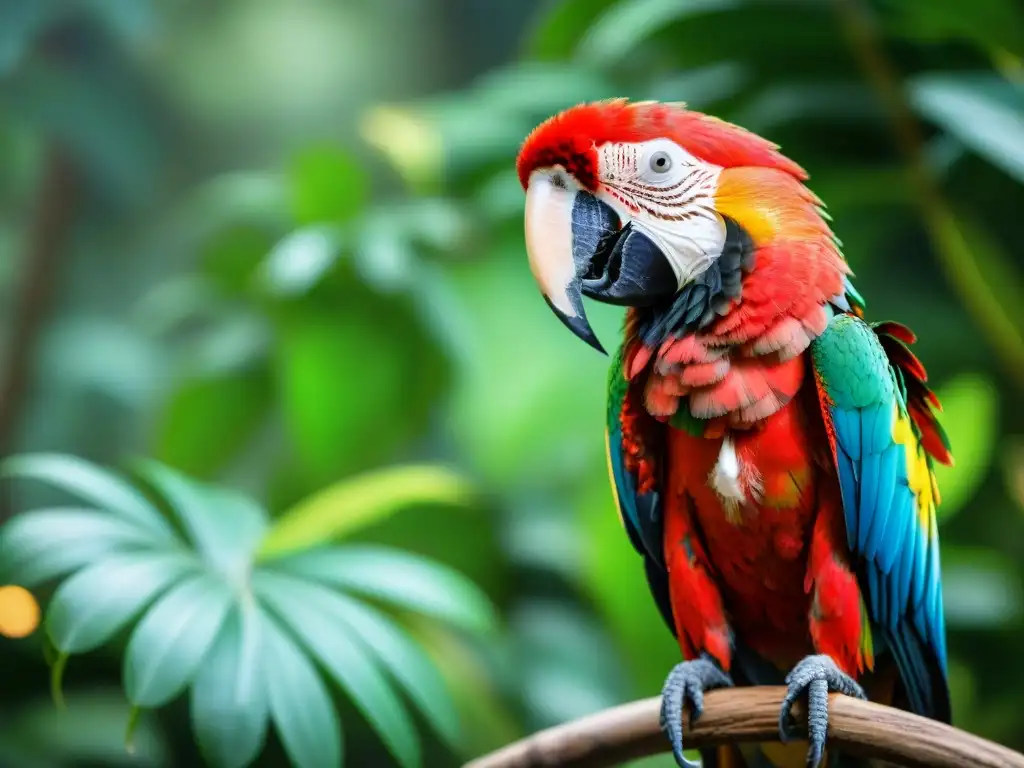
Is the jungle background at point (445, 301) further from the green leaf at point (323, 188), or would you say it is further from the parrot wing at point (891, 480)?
the parrot wing at point (891, 480)

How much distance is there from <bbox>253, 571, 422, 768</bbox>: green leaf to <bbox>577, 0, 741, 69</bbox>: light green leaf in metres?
0.83

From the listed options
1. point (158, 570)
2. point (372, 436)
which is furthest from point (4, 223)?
point (158, 570)

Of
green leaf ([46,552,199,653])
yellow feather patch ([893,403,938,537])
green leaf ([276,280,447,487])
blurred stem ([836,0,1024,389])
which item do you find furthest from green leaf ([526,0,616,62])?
green leaf ([46,552,199,653])

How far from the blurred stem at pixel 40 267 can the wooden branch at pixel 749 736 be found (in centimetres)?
144

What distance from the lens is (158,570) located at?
867 mm

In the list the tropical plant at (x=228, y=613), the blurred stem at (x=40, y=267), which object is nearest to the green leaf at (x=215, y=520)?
the tropical plant at (x=228, y=613)

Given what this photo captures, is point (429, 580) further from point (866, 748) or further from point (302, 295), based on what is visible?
point (302, 295)

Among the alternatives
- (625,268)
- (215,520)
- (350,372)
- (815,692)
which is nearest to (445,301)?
(350,372)

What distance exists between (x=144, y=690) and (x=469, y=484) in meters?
0.87

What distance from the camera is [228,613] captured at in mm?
865

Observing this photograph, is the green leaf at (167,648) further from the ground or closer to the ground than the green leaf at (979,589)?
closer to the ground

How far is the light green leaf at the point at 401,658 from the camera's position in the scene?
89 centimetres

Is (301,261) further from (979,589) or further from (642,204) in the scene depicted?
(979,589)

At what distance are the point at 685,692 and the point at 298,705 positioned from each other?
33 cm
